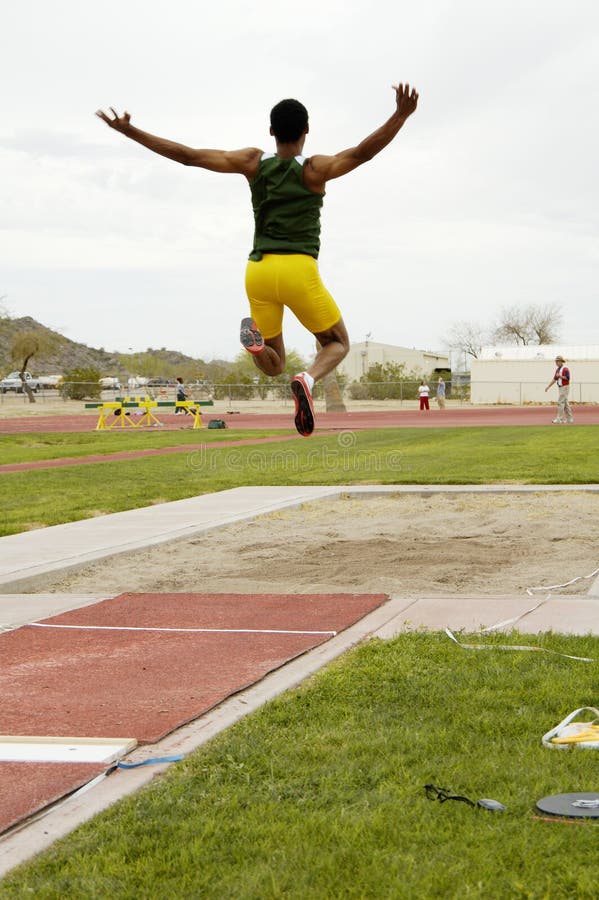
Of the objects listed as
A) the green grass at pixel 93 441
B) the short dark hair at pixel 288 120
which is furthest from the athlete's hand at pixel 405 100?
the green grass at pixel 93 441

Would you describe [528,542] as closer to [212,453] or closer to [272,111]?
[272,111]

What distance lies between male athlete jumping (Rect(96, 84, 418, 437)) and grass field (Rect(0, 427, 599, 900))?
2.45 meters

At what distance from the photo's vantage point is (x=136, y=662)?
18.2 ft

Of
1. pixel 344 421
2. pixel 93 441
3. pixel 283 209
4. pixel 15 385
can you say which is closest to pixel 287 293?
pixel 283 209

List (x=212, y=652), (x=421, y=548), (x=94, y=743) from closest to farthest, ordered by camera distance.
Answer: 1. (x=94, y=743)
2. (x=212, y=652)
3. (x=421, y=548)

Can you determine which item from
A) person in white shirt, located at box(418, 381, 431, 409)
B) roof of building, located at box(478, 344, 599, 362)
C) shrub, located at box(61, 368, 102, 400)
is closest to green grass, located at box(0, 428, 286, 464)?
person in white shirt, located at box(418, 381, 431, 409)

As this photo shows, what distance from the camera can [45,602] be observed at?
7250mm

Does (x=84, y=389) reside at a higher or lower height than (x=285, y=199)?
lower

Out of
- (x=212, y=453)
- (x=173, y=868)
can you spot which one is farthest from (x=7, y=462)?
(x=173, y=868)

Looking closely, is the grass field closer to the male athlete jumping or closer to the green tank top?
the male athlete jumping

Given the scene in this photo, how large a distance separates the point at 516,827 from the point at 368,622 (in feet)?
10.5

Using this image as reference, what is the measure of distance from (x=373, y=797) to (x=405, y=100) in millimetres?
4291

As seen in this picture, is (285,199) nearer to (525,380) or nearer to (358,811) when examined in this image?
(358,811)

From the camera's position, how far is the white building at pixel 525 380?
57.5 m
